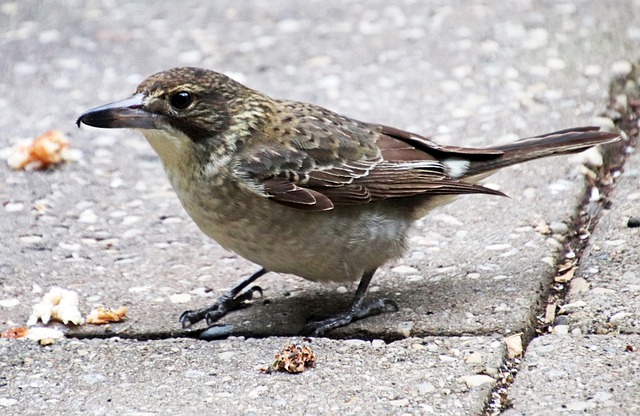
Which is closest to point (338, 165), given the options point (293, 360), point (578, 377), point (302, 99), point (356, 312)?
point (356, 312)

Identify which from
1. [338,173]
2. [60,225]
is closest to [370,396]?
[338,173]

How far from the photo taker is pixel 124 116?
436 centimetres

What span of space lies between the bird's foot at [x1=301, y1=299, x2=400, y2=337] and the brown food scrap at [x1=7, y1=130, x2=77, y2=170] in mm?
2075

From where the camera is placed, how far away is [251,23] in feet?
23.9

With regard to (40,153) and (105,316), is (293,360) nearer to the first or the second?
(105,316)

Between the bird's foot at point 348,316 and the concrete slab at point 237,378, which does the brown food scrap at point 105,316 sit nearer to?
the concrete slab at point 237,378

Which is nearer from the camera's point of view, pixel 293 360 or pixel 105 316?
pixel 293 360

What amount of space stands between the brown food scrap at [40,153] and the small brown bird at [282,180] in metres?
1.34

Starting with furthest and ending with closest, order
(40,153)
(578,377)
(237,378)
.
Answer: (40,153)
(237,378)
(578,377)

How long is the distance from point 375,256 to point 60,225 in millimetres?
1655

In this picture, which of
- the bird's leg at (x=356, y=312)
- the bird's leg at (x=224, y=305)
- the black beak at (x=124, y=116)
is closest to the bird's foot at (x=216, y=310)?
the bird's leg at (x=224, y=305)

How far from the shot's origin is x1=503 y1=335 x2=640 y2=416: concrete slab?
343cm

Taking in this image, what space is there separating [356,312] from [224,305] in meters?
0.55

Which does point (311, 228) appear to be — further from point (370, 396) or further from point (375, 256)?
point (370, 396)
